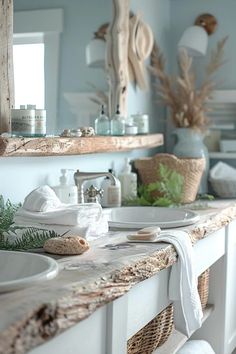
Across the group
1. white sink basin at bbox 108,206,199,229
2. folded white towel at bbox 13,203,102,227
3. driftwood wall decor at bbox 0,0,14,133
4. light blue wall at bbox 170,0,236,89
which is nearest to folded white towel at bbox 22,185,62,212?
folded white towel at bbox 13,203,102,227

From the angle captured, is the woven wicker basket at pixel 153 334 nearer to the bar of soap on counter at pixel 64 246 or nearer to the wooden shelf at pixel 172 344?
the wooden shelf at pixel 172 344

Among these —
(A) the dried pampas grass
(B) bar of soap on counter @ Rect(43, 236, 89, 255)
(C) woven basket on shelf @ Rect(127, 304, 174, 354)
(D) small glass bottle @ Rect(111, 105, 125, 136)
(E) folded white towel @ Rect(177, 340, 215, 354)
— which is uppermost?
(A) the dried pampas grass

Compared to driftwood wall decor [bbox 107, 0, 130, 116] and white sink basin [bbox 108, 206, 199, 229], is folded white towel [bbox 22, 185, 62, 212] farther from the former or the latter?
driftwood wall decor [bbox 107, 0, 130, 116]

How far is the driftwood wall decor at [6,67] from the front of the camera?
2.03 metres

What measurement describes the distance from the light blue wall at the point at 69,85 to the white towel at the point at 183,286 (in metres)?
0.56

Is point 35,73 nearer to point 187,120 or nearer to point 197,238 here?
point 197,238

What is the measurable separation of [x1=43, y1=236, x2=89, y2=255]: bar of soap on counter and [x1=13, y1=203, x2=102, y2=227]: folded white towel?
0.14 metres

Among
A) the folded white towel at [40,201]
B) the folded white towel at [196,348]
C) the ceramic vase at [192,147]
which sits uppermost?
the ceramic vase at [192,147]

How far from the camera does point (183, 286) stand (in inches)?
78.1

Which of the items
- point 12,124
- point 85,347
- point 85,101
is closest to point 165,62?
point 85,101

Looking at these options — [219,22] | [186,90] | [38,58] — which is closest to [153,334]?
[38,58]

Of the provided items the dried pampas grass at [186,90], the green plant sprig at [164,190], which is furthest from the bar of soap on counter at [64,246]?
the dried pampas grass at [186,90]

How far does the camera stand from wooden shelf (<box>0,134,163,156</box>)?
6.34 feet

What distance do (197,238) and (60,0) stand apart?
3.54 feet
